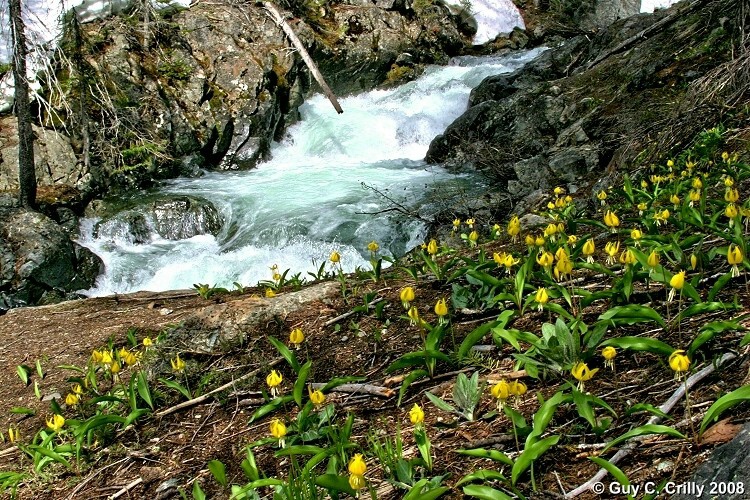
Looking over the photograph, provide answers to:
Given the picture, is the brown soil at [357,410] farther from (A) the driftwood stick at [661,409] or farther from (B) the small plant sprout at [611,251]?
(B) the small plant sprout at [611,251]

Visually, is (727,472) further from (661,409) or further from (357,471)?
(357,471)

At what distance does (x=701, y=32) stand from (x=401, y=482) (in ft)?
27.4

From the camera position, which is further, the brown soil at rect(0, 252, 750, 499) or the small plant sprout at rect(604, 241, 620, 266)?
the small plant sprout at rect(604, 241, 620, 266)

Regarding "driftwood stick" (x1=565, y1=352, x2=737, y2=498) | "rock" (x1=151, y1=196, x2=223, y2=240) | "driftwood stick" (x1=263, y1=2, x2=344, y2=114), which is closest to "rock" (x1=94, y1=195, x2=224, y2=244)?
"rock" (x1=151, y1=196, x2=223, y2=240)

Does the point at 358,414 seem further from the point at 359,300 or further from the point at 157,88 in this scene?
the point at 157,88

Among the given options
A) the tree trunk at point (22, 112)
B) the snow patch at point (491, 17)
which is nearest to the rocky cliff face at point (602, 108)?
the tree trunk at point (22, 112)

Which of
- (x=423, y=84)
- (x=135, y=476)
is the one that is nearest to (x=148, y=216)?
(x=135, y=476)

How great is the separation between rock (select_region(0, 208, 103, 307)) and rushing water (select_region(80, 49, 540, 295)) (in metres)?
0.36

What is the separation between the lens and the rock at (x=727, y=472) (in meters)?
1.20

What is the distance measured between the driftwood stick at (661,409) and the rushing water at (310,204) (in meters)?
4.26

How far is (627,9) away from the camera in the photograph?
2452cm

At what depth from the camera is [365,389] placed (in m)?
2.32

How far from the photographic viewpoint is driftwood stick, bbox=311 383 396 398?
2.27 meters

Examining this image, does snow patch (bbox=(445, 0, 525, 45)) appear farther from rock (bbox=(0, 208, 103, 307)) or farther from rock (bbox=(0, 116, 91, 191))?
rock (bbox=(0, 208, 103, 307))
